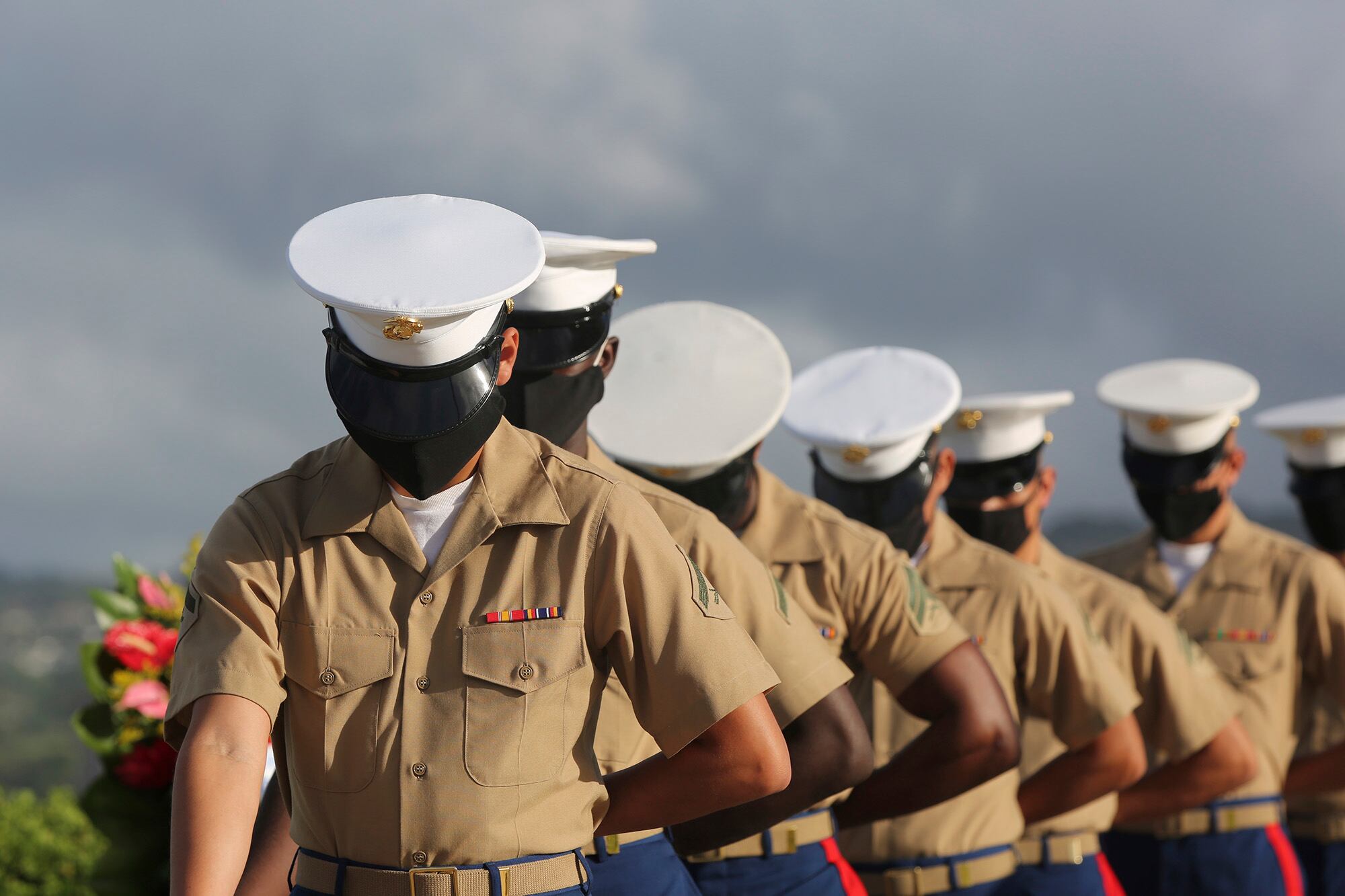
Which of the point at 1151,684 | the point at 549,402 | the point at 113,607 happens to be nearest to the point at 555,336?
the point at 549,402

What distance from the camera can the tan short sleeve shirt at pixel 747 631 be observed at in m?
3.33

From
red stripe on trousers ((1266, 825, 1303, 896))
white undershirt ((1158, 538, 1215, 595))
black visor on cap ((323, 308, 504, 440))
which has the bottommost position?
red stripe on trousers ((1266, 825, 1303, 896))

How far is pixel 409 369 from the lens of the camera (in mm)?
2453

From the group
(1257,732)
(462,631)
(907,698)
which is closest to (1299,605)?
(1257,732)

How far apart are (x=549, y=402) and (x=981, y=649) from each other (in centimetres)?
217

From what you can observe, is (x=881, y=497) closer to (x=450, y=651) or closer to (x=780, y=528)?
(x=780, y=528)

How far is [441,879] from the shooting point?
241 centimetres

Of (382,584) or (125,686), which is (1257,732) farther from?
(382,584)

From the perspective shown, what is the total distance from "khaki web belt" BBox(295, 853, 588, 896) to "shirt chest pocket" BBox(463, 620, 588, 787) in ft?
0.43

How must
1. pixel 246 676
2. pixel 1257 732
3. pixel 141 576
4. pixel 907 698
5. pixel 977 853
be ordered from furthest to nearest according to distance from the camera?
pixel 1257 732, pixel 141 576, pixel 977 853, pixel 907 698, pixel 246 676

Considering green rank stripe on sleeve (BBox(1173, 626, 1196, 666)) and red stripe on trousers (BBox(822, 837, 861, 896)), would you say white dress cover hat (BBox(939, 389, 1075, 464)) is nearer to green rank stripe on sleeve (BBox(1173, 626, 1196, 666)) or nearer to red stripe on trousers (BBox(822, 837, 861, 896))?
green rank stripe on sleeve (BBox(1173, 626, 1196, 666))

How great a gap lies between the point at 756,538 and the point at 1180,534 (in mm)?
→ 3710

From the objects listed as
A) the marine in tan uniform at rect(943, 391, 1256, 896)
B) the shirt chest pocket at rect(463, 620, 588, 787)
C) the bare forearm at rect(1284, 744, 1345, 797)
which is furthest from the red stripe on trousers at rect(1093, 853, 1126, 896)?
the shirt chest pocket at rect(463, 620, 588, 787)

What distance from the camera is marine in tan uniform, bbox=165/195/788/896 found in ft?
7.94
